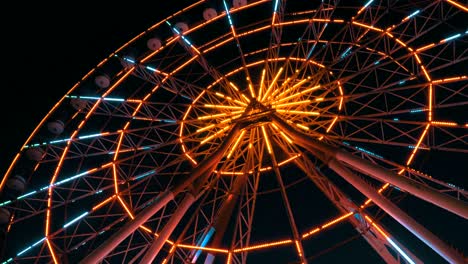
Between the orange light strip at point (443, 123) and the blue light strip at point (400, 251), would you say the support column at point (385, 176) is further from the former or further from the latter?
the orange light strip at point (443, 123)

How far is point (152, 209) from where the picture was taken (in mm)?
A: 13273

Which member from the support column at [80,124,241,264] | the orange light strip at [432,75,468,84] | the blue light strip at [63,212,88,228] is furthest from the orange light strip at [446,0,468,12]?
the blue light strip at [63,212,88,228]

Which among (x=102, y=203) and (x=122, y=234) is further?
(x=102, y=203)

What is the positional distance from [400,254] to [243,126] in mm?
6930

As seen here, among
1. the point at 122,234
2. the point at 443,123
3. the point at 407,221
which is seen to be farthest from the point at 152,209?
the point at 443,123

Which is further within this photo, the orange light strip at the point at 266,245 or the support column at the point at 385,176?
the orange light strip at the point at 266,245

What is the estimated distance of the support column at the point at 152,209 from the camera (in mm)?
12120

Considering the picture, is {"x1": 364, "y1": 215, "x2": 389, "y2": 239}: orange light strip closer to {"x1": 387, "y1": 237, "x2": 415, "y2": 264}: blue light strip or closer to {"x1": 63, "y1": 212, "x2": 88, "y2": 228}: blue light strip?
{"x1": 387, "y1": 237, "x2": 415, "y2": 264}: blue light strip

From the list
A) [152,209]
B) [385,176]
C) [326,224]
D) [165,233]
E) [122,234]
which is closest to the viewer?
[385,176]

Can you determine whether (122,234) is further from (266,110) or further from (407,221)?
(407,221)

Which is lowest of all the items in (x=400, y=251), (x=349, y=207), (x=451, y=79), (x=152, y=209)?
(x=400, y=251)

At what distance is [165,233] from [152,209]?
79cm

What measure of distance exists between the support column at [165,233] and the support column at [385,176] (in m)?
3.95

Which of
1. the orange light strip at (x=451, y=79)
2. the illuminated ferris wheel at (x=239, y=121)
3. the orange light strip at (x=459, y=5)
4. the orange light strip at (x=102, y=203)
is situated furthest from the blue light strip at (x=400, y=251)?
the orange light strip at (x=102, y=203)
